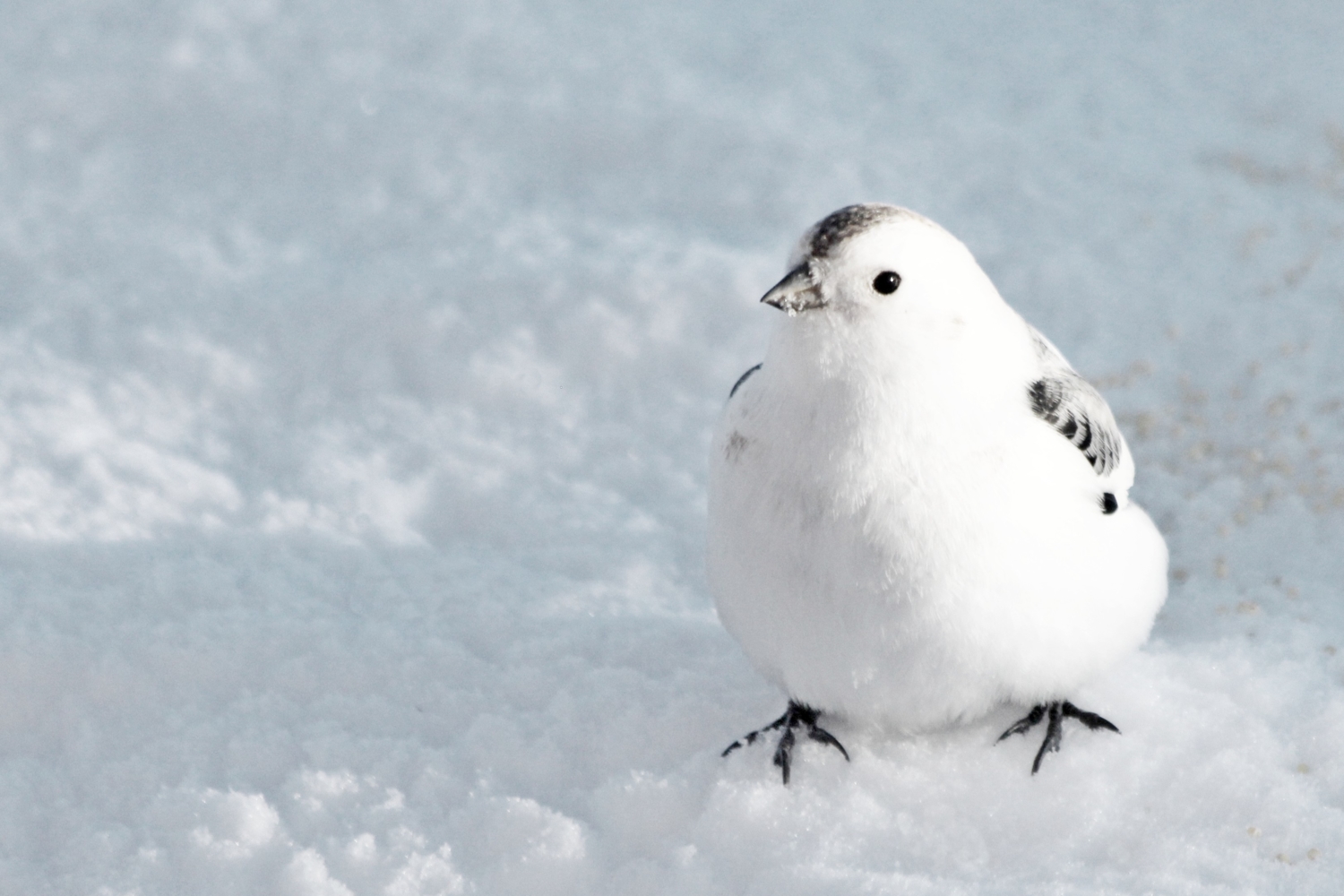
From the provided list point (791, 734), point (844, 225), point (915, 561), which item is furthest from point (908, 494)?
point (791, 734)

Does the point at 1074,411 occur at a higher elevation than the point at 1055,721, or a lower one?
higher

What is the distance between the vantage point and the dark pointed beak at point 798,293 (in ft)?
7.91

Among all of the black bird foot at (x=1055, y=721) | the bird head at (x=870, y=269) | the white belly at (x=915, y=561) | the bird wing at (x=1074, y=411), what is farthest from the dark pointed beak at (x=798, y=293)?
the black bird foot at (x=1055, y=721)

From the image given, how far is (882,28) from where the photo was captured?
5562mm

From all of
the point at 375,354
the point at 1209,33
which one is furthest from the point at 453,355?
the point at 1209,33

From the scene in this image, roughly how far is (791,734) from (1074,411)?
2.76ft

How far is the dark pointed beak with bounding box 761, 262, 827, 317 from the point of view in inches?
95.0

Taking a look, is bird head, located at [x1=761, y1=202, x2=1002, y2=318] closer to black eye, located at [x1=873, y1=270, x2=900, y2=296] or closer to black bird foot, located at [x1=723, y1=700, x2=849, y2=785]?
black eye, located at [x1=873, y1=270, x2=900, y2=296]

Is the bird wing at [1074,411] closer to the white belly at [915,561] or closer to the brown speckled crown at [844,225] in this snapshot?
the white belly at [915,561]

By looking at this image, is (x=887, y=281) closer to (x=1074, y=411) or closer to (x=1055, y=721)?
(x=1074, y=411)

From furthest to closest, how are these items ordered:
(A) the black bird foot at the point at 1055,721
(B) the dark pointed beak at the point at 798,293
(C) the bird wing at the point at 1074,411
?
(A) the black bird foot at the point at 1055,721 → (C) the bird wing at the point at 1074,411 → (B) the dark pointed beak at the point at 798,293

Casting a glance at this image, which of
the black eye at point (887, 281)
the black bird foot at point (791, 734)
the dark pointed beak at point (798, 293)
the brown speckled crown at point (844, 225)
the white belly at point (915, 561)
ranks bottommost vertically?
the black bird foot at point (791, 734)

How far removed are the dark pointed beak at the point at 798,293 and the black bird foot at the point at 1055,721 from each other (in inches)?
38.4

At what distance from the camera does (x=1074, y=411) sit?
270 cm
